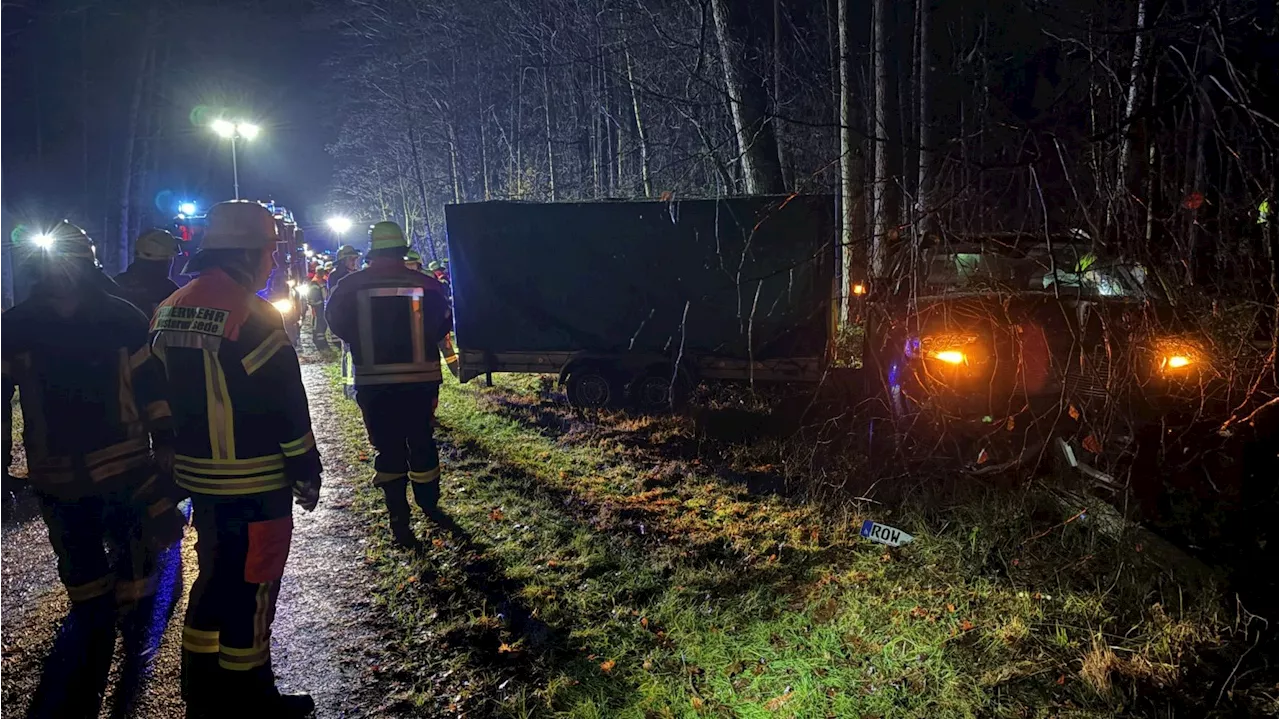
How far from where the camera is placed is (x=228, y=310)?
9.59ft

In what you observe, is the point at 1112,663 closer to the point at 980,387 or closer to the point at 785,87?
the point at 980,387

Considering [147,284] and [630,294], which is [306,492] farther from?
[630,294]

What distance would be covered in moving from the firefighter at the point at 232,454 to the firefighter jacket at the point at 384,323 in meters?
1.65

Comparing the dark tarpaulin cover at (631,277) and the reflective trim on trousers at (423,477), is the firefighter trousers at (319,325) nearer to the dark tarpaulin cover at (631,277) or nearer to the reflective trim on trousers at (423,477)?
the dark tarpaulin cover at (631,277)

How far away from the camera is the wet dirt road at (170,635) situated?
3215 millimetres

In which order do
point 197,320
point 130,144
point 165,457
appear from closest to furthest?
point 197,320 < point 165,457 < point 130,144

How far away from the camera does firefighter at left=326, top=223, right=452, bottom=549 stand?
4738 millimetres

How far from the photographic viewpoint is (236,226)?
3064 millimetres

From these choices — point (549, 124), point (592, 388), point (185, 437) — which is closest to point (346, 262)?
point (592, 388)

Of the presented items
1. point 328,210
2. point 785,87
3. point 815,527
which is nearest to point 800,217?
point 815,527

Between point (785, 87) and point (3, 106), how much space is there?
21671 mm

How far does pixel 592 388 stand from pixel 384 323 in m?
4.28

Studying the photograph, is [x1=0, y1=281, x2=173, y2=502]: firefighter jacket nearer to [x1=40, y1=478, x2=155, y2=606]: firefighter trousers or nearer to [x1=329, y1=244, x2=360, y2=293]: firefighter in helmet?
[x1=40, y1=478, x2=155, y2=606]: firefighter trousers

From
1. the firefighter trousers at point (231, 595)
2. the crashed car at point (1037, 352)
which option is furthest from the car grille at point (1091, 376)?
the firefighter trousers at point (231, 595)
